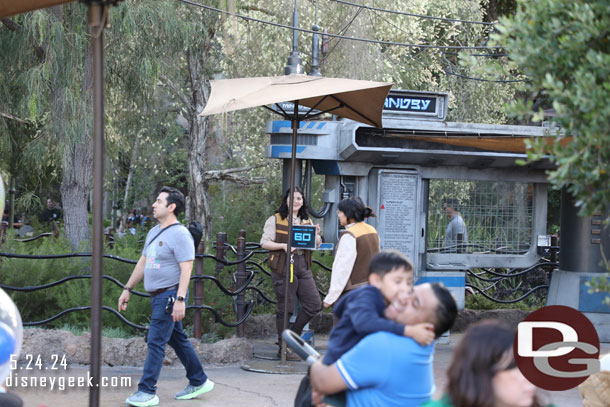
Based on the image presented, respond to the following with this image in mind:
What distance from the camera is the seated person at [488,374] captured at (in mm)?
2881

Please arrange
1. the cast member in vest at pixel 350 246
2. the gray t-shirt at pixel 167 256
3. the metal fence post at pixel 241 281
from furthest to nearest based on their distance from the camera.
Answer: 1. the metal fence post at pixel 241 281
2. the cast member in vest at pixel 350 246
3. the gray t-shirt at pixel 167 256

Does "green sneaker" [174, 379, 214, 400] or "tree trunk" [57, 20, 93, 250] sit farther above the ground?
"tree trunk" [57, 20, 93, 250]

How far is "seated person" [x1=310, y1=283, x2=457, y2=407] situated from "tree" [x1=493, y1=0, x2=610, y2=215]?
29.6 inches

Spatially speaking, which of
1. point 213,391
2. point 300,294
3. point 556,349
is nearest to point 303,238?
point 300,294

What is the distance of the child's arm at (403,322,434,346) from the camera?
336 centimetres

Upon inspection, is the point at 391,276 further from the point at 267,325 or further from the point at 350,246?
the point at 267,325

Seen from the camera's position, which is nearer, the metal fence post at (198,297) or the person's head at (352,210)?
the person's head at (352,210)

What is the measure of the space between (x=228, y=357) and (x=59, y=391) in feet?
6.57

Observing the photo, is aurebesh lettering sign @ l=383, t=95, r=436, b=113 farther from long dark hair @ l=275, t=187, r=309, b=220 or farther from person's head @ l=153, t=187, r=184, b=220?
person's head @ l=153, t=187, r=184, b=220

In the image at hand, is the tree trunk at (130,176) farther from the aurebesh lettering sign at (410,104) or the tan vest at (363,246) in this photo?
the tan vest at (363,246)

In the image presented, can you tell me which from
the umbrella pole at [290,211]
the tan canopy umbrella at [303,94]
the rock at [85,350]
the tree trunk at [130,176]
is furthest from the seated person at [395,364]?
the tree trunk at [130,176]

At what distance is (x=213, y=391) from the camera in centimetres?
739

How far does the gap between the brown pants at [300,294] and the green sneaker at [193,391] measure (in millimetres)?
1856

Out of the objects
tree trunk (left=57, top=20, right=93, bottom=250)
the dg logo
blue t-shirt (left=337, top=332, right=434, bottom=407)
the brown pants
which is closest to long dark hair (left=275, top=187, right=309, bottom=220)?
the brown pants
